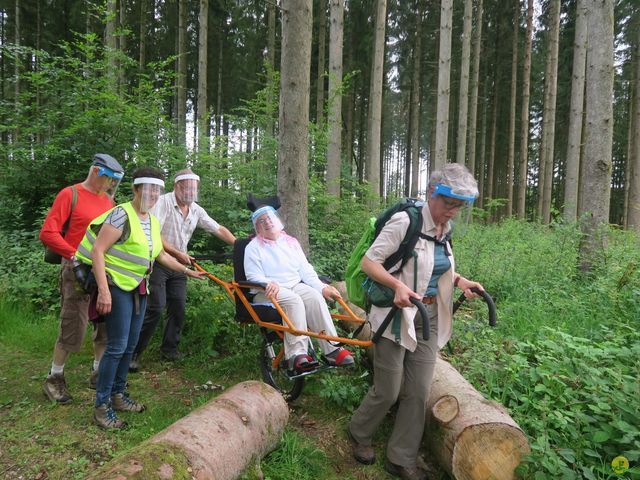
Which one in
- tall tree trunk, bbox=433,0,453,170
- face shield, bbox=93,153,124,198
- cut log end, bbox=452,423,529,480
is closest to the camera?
cut log end, bbox=452,423,529,480

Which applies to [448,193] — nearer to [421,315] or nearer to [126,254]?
[421,315]

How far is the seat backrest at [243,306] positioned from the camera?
3.46m

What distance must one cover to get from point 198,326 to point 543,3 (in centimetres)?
2301

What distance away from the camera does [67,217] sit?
346 cm

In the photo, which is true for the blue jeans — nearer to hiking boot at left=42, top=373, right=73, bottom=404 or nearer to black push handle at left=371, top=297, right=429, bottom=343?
hiking boot at left=42, top=373, right=73, bottom=404

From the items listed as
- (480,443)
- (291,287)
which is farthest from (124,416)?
(480,443)

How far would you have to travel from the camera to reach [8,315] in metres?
5.27

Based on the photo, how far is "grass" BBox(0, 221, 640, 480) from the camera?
2.68 metres

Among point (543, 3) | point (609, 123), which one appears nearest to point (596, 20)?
point (609, 123)

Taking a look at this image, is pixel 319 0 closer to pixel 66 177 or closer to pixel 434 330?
pixel 66 177

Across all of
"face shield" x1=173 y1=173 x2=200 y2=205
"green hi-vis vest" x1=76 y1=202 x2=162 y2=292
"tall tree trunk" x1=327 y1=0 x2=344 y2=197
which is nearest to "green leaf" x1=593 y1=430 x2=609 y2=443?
"green hi-vis vest" x1=76 y1=202 x2=162 y2=292

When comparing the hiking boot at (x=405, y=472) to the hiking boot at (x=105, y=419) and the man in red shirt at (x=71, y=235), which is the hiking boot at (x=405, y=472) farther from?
the man in red shirt at (x=71, y=235)

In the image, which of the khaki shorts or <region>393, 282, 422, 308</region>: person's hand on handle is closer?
<region>393, 282, 422, 308</region>: person's hand on handle

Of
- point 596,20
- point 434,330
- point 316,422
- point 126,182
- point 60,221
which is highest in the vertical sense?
point 596,20
